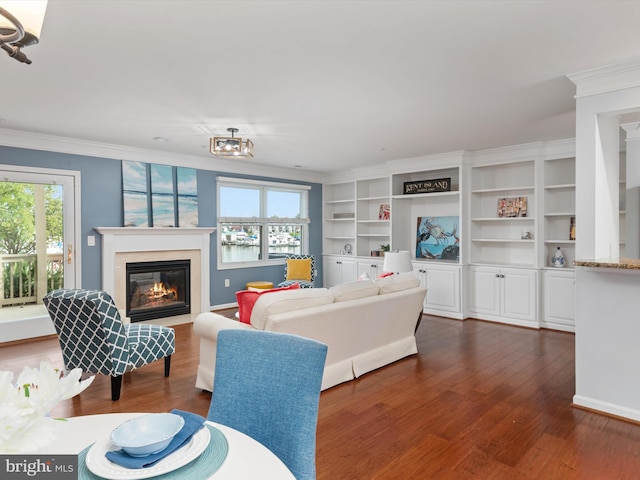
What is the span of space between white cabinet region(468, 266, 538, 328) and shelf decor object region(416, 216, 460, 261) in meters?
0.48

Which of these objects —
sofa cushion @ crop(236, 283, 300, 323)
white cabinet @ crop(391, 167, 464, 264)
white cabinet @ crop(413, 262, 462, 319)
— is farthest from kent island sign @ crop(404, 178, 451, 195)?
sofa cushion @ crop(236, 283, 300, 323)

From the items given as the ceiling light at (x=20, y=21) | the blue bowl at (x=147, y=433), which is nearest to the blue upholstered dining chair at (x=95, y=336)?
the ceiling light at (x=20, y=21)

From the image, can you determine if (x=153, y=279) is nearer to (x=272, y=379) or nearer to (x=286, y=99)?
(x=286, y=99)

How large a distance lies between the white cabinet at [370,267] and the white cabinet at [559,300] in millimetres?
2552

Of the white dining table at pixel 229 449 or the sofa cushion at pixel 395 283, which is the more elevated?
the sofa cushion at pixel 395 283

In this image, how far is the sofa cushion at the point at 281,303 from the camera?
9.74 ft

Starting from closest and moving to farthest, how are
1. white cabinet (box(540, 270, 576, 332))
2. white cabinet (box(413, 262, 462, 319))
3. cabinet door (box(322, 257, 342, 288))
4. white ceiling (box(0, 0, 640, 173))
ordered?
1. white ceiling (box(0, 0, 640, 173))
2. white cabinet (box(540, 270, 576, 332))
3. white cabinet (box(413, 262, 462, 319))
4. cabinet door (box(322, 257, 342, 288))

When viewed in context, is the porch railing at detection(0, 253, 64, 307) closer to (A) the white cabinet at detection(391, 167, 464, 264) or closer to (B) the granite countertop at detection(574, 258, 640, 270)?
(A) the white cabinet at detection(391, 167, 464, 264)

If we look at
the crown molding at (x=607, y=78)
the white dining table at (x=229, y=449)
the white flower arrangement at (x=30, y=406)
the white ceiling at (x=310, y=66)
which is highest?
the white ceiling at (x=310, y=66)

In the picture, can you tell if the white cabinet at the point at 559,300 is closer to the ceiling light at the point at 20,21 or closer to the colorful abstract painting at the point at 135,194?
the colorful abstract painting at the point at 135,194

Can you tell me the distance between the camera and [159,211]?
568 centimetres

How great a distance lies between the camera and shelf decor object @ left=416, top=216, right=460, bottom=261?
628 centimetres

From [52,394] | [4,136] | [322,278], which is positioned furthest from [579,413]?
[4,136]

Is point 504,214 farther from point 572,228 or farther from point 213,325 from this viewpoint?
point 213,325
